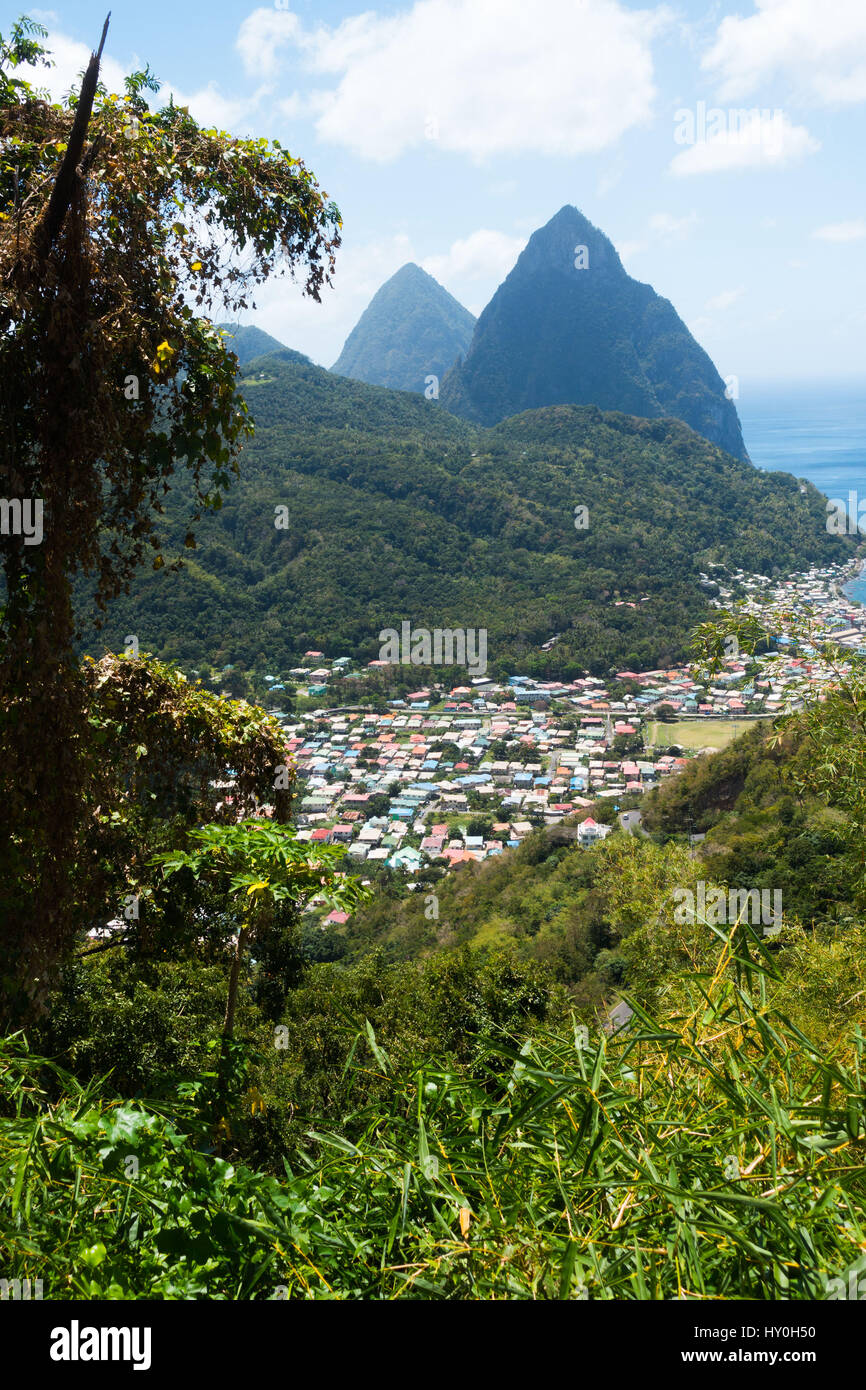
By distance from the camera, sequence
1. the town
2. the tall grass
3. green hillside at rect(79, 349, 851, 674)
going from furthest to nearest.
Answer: green hillside at rect(79, 349, 851, 674)
the town
the tall grass

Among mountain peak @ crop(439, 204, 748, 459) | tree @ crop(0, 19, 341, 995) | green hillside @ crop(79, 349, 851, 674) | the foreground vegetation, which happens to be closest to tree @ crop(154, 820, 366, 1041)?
the foreground vegetation

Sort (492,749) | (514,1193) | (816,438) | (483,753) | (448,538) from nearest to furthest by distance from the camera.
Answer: (514,1193) → (483,753) → (492,749) → (448,538) → (816,438)

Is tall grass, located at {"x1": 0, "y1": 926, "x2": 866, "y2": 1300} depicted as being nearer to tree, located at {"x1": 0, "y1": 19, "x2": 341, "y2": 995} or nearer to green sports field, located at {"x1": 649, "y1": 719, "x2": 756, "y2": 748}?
tree, located at {"x1": 0, "y1": 19, "x2": 341, "y2": 995}


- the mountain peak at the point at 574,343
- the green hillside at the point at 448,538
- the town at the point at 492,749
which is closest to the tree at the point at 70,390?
the town at the point at 492,749

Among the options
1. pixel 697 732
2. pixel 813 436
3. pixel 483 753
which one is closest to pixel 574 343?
pixel 813 436

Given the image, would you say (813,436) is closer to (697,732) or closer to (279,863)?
(697,732)

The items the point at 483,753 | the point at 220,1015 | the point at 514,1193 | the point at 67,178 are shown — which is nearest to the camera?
the point at 514,1193
